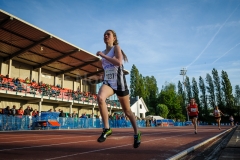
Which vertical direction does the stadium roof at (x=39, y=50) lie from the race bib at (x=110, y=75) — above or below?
above

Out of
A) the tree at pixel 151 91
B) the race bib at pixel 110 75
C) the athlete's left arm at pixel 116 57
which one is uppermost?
the tree at pixel 151 91

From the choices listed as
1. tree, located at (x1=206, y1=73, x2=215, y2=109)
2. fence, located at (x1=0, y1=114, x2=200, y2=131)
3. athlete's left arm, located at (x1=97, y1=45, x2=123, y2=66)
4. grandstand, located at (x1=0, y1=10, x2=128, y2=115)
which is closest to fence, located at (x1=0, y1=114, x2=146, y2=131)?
fence, located at (x1=0, y1=114, x2=200, y2=131)

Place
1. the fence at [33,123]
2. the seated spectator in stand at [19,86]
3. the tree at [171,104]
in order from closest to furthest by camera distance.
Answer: the fence at [33,123] → the seated spectator in stand at [19,86] → the tree at [171,104]

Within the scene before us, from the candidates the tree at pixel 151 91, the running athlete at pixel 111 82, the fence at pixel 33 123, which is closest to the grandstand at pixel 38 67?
the fence at pixel 33 123

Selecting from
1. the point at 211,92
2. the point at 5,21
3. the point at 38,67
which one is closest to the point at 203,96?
the point at 211,92

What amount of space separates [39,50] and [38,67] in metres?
5.16

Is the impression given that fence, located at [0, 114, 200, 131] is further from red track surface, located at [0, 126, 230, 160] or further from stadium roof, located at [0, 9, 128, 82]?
red track surface, located at [0, 126, 230, 160]

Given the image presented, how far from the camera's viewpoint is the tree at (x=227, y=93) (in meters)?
68.3

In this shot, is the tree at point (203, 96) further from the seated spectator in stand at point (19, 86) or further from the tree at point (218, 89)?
the seated spectator in stand at point (19, 86)

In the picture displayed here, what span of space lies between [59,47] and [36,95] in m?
6.46

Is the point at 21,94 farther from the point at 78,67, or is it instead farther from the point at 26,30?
the point at 78,67

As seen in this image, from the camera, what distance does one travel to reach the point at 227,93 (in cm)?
7138

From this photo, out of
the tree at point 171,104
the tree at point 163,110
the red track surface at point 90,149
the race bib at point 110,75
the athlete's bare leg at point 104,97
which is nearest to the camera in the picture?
the athlete's bare leg at point 104,97

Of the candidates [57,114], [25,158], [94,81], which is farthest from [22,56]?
[25,158]
